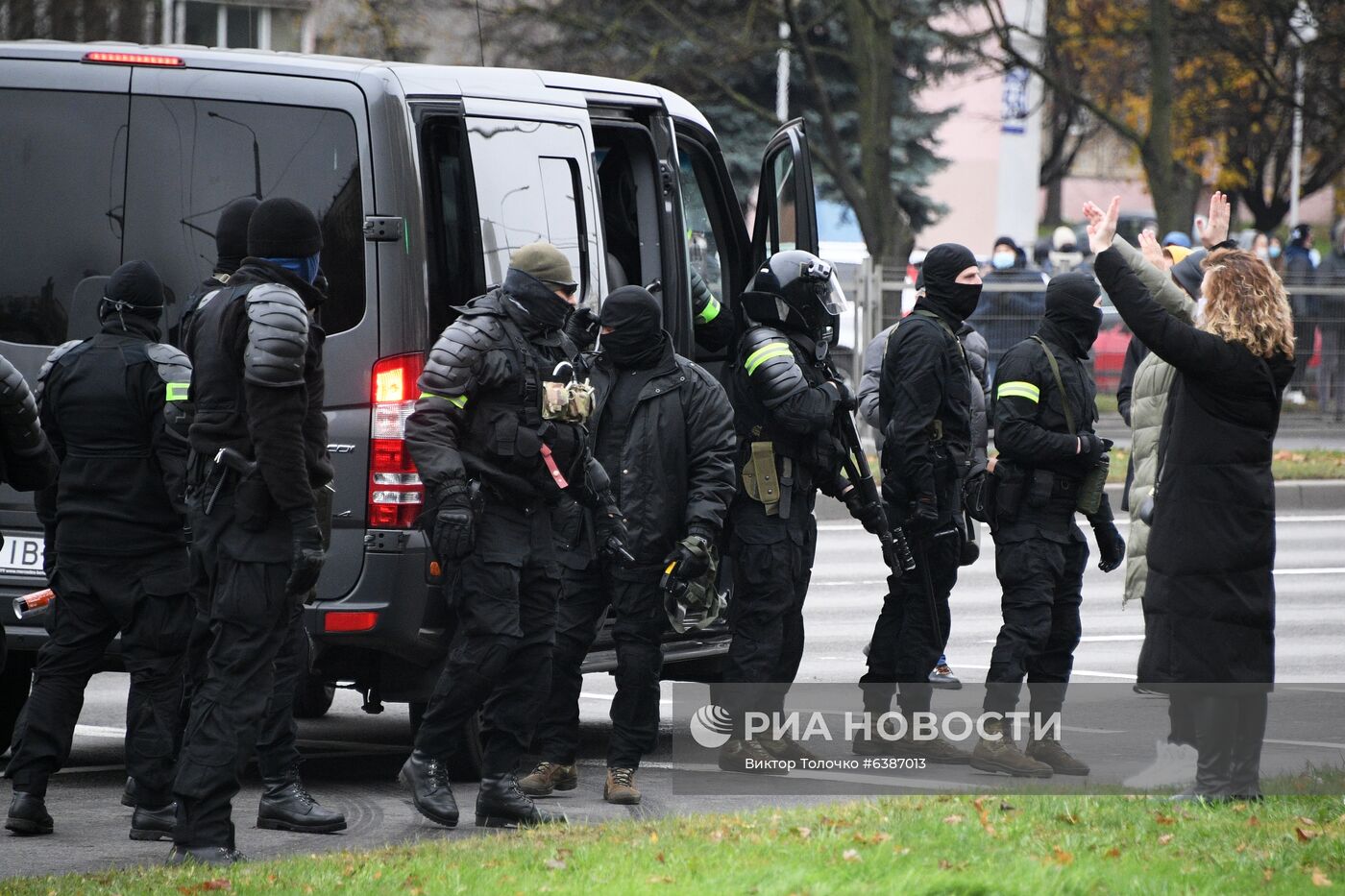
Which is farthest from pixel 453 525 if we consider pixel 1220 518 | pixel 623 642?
pixel 1220 518

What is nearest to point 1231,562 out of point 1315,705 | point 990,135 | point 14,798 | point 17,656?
point 1315,705

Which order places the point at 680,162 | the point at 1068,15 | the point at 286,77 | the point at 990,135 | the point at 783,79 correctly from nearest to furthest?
the point at 286,77, the point at 680,162, the point at 783,79, the point at 1068,15, the point at 990,135

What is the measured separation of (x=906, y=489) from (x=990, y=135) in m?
40.2

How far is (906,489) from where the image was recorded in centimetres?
773

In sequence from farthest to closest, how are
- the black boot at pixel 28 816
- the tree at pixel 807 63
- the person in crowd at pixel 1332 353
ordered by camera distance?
1. the tree at pixel 807 63
2. the person in crowd at pixel 1332 353
3. the black boot at pixel 28 816

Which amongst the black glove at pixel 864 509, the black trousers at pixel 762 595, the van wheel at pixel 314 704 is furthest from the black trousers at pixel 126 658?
the black glove at pixel 864 509

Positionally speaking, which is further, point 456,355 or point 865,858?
point 456,355

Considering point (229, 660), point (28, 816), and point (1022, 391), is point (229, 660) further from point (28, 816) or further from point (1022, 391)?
point (1022, 391)

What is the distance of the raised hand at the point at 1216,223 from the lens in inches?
273

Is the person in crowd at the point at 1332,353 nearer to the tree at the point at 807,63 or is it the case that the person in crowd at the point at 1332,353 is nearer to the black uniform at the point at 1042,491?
the tree at the point at 807,63

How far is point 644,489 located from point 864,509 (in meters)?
1.10

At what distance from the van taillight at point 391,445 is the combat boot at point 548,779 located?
3.64 feet

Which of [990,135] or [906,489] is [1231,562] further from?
[990,135]

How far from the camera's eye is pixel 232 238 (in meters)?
6.30
